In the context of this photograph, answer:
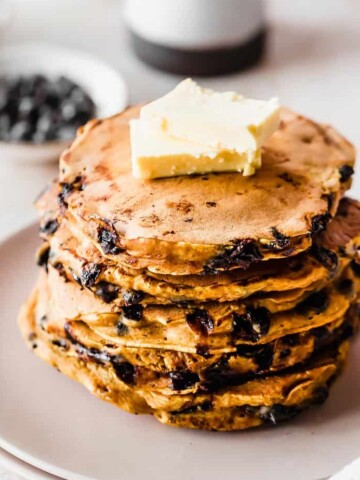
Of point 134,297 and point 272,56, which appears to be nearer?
point 134,297

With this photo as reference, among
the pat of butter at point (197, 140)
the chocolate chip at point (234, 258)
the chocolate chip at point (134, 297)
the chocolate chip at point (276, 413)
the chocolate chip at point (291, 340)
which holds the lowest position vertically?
the chocolate chip at point (276, 413)

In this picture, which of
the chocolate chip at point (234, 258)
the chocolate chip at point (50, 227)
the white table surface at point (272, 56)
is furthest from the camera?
the white table surface at point (272, 56)

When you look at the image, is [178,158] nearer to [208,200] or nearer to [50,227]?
[208,200]

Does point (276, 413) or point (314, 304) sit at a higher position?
point (314, 304)

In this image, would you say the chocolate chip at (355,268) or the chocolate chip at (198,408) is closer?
the chocolate chip at (198,408)

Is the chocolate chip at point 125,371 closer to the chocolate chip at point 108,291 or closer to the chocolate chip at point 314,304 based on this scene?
the chocolate chip at point 108,291

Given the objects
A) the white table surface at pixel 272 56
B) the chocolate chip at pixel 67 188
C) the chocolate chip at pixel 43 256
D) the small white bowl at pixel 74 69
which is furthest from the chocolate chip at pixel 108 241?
the small white bowl at pixel 74 69

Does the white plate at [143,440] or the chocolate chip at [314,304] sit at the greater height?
the chocolate chip at [314,304]

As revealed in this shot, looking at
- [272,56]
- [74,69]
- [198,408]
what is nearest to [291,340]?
[198,408]
